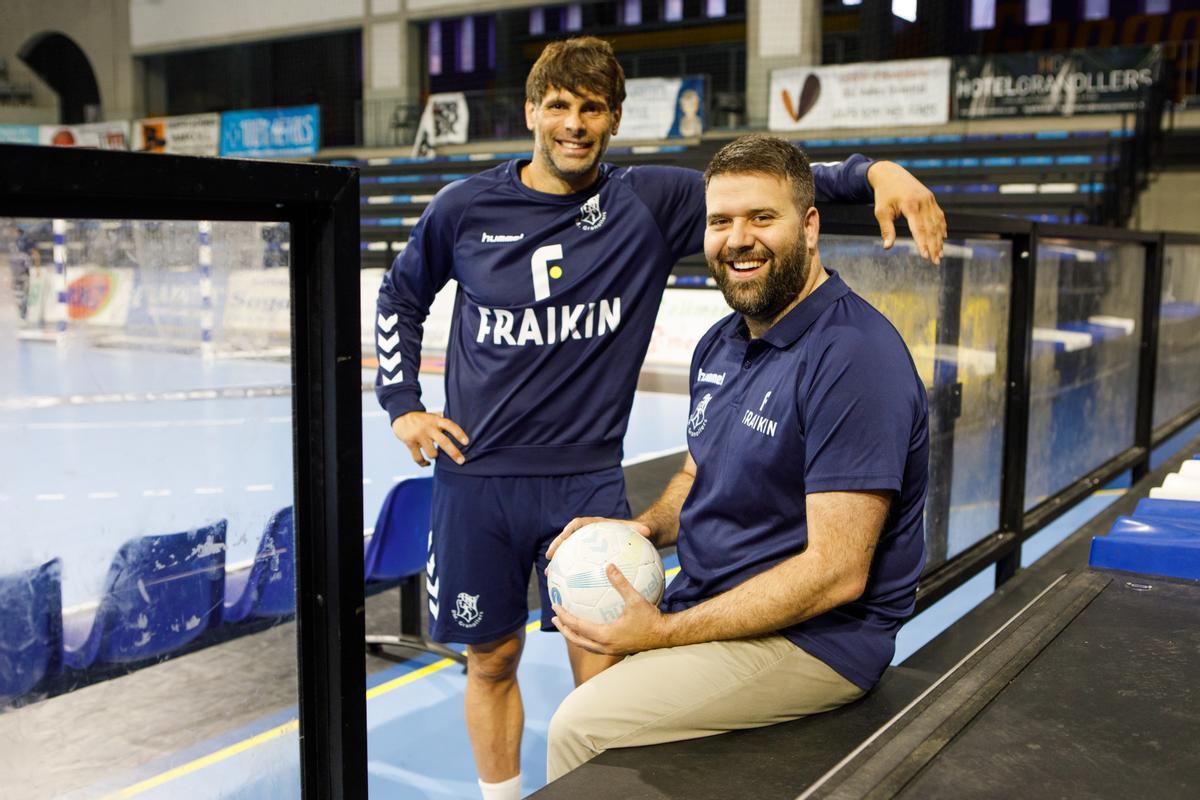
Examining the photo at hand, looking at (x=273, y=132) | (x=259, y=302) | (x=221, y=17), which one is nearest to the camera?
(x=259, y=302)

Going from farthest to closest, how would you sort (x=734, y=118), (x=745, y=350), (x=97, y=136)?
(x=97, y=136), (x=734, y=118), (x=745, y=350)

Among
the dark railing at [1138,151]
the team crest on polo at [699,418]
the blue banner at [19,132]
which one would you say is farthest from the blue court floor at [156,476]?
the blue banner at [19,132]

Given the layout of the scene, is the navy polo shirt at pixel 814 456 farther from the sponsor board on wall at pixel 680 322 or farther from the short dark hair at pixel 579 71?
the sponsor board on wall at pixel 680 322

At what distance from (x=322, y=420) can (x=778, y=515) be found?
2.45ft

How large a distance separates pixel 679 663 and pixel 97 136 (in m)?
A: 25.6

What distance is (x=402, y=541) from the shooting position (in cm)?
410

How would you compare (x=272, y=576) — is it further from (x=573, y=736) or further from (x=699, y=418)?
(x=699, y=418)

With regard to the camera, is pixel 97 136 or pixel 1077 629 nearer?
pixel 1077 629

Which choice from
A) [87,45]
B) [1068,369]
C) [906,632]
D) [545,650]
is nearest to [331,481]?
[545,650]

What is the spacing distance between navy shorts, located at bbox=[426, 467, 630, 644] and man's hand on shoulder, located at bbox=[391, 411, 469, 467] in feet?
0.23

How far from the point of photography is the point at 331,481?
1587mm

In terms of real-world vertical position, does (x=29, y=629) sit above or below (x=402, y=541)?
above

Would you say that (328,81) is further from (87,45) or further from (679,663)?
(679,663)

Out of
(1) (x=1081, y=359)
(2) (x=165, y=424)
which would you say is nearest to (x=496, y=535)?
(2) (x=165, y=424)
